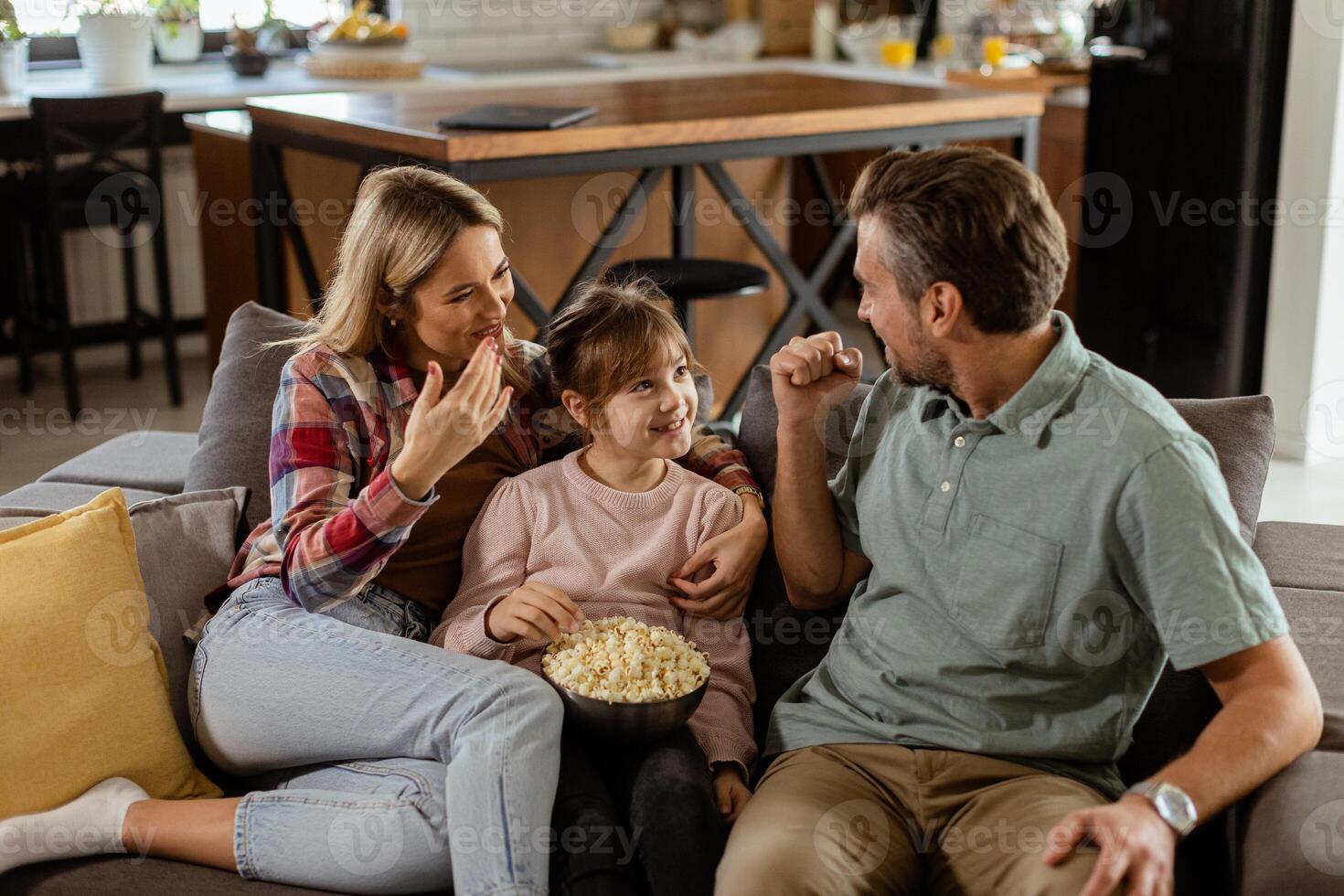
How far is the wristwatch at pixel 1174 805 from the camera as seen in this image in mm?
1349

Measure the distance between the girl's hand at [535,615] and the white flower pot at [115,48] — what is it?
4.12 m

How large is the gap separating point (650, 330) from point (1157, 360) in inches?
121

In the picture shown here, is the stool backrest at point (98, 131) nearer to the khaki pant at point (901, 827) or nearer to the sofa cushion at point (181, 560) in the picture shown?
the sofa cushion at point (181, 560)

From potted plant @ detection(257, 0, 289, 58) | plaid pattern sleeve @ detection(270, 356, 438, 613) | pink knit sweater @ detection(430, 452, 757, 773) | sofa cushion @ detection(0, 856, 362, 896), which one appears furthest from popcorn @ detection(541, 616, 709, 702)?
potted plant @ detection(257, 0, 289, 58)

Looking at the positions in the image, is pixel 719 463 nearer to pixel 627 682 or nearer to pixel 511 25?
pixel 627 682

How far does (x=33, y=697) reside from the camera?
5.47 feet

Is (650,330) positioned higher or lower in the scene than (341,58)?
lower

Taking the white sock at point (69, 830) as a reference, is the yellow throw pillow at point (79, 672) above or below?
above

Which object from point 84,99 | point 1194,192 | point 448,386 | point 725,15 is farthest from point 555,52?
point 448,386

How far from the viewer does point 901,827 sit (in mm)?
1583

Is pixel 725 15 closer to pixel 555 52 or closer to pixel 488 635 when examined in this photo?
pixel 555 52

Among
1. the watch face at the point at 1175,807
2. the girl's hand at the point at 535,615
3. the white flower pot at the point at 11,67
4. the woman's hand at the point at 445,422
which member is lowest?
the watch face at the point at 1175,807

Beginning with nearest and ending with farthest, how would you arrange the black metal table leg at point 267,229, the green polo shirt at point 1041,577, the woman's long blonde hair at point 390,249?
1. the green polo shirt at point 1041,577
2. the woman's long blonde hair at point 390,249
3. the black metal table leg at point 267,229

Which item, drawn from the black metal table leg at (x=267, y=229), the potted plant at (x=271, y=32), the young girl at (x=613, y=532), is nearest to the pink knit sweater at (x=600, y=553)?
the young girl at (x=613, y=532)
